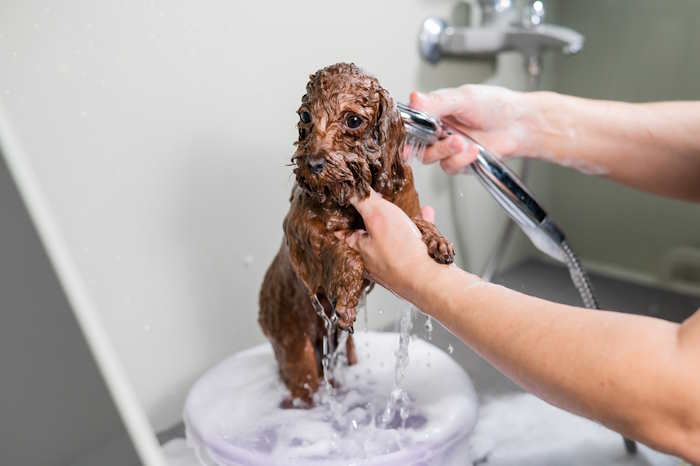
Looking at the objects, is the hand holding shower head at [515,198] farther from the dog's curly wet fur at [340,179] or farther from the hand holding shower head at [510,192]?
the dog's curly wet fur at [340,179]

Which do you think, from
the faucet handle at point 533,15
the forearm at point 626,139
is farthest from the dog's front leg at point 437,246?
the faucet handle at point 533,15

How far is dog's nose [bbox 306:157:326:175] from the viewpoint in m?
0.56

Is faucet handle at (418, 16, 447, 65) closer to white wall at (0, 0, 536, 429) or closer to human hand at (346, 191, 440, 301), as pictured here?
white wall at (0, 0, 536, 429)

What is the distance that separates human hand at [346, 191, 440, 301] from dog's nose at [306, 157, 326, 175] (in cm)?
7

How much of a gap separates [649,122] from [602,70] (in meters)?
0.59

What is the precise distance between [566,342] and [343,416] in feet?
1.12

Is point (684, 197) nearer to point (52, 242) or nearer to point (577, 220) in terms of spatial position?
point (577, 220)

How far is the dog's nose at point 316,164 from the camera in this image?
56cm

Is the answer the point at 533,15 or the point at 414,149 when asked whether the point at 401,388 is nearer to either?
the point at 414,149

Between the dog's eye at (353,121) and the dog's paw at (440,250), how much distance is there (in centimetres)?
14

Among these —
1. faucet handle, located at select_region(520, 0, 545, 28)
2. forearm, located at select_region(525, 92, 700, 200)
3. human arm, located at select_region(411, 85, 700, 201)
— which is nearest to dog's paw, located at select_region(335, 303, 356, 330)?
human arm, located at select_region(411, 85, 700, 201)

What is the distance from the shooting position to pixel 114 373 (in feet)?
Answer: 1.31

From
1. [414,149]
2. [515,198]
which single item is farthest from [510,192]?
[414,149]

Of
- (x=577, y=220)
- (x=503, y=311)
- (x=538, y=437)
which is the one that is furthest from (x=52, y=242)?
(x=577, y=220)
